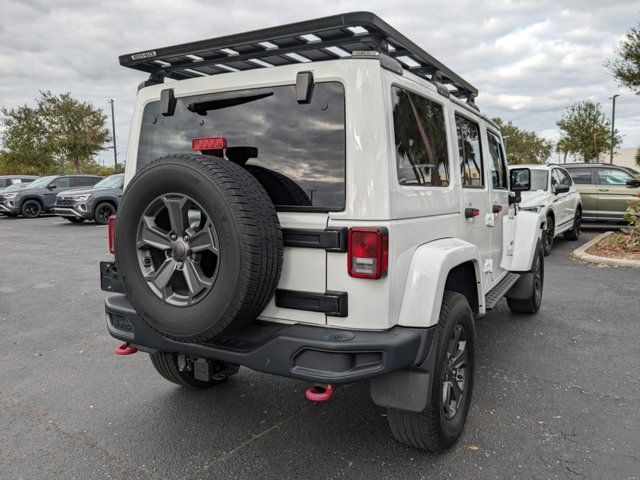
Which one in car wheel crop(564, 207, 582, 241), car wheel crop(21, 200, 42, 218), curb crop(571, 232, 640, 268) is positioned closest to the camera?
curb crop(571, 232, 640, 268)

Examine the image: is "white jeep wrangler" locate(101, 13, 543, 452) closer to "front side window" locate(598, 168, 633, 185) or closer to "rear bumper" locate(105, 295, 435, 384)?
"rear bumper" locate(105, 295, 435, 384)

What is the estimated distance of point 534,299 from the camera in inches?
205

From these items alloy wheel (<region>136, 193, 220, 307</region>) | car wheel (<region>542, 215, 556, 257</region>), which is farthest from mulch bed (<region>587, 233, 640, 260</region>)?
alloy wheel (<region>136, 193, 220, 307</region>)

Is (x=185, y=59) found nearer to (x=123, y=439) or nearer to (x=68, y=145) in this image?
(x=123, y=439)

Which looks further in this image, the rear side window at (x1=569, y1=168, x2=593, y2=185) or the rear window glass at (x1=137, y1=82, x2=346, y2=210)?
the rear side window at (x1=569, y1=168, x2=593, y2=185)

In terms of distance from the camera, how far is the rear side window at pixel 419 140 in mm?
2490

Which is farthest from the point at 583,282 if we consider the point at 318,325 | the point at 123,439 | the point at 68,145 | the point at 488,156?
the point at 68,145

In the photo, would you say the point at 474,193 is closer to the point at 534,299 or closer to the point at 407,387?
the point at 407,387

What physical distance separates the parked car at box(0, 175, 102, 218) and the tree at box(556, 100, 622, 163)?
96.0 feet

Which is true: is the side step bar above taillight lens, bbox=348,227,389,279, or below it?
below

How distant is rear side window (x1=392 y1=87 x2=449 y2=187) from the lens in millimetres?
2490

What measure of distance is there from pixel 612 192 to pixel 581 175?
782 millimetres

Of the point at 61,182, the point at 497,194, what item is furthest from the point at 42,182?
the point at 497,194

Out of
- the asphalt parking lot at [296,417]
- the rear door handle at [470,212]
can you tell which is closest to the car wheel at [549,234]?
the asphalt parking lot at [296,417]
